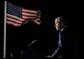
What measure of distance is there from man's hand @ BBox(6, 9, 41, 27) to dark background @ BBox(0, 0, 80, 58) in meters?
0.13

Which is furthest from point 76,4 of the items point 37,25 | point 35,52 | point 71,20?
point 35,52

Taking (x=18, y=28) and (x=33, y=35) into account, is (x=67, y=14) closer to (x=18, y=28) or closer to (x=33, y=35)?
(x=33, y=35)

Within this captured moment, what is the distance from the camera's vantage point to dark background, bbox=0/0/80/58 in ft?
24.0

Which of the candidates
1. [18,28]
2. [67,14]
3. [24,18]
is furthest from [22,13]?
[67,14]

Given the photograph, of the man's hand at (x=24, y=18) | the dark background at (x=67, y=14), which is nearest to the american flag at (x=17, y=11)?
the man's hand at (x=24, y=18)

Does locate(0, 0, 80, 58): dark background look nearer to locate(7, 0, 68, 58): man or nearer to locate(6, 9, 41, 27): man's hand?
locate(7, 0, 68, 58): man

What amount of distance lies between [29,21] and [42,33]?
44 cm

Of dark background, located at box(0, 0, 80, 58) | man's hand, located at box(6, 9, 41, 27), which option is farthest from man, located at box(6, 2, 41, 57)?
dark background, located at box(0, 0, 80, 58)

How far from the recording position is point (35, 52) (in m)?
7.32

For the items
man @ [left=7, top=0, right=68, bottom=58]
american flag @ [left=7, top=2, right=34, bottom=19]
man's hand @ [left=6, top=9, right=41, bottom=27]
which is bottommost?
man @ [left=7, top=0, right=68, bottom=58]

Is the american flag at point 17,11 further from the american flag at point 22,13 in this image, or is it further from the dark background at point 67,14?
the dark background at point 67,14

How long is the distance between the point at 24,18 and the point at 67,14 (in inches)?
41.7

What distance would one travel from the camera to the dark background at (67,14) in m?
7.32

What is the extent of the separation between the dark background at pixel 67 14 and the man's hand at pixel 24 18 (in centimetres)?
13
